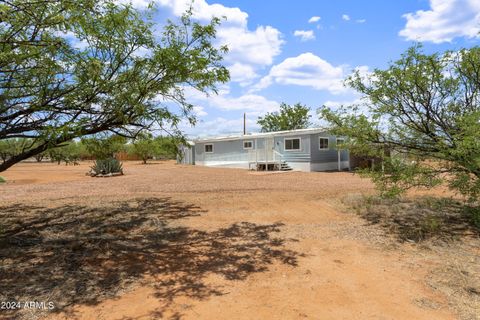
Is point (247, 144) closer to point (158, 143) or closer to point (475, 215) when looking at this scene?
point (158, 143)

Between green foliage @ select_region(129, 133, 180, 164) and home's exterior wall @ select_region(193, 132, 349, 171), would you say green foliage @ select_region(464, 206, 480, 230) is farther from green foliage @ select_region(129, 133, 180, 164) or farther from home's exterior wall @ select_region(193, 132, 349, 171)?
home's exterior wall @ select_region(193, 132, 349, 171)

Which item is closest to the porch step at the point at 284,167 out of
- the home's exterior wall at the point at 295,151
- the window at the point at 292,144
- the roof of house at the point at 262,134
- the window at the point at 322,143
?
the home's exterior wall at the point at 295,151

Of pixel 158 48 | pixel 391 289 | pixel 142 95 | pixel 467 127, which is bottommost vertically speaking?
pixel 391 289

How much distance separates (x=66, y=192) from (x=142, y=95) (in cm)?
833

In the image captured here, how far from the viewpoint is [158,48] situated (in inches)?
209

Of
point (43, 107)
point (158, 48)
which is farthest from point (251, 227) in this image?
point (43, 107)

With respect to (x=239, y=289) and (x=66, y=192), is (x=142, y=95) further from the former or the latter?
(x=66, y=192)

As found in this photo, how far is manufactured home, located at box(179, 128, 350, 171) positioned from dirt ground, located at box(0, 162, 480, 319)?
12.6 m

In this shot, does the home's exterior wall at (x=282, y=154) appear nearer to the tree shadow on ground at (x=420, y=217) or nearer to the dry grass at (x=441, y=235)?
the tree shadow on ground at (x=420, y=217)

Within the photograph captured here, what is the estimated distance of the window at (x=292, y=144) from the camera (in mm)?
22384

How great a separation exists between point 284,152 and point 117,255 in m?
19.0

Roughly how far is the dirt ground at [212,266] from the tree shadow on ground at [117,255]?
2 cm

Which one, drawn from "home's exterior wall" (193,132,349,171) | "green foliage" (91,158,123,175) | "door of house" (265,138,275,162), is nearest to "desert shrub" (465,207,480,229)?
"home's exterior wall" (193,132,349,171)

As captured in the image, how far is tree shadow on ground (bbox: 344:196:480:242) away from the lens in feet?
21.1
